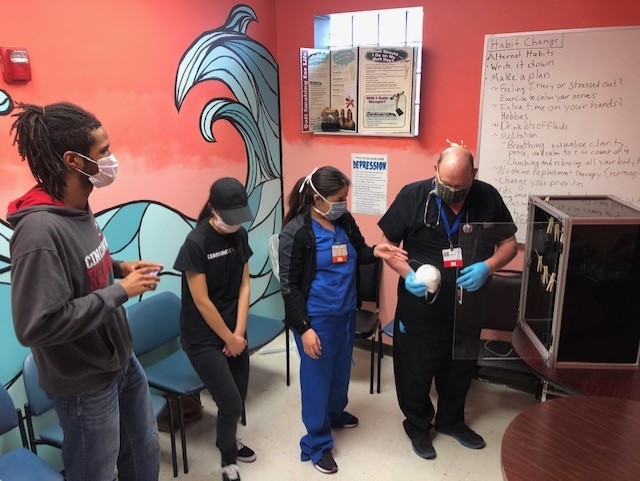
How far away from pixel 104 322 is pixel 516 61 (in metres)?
2.60

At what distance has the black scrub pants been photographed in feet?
8.05

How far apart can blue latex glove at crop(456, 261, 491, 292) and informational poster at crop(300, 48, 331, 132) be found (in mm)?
1825

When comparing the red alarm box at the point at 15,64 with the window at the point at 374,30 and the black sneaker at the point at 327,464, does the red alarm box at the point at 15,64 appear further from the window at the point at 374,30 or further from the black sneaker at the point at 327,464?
the black sneaker at the point at 327,464

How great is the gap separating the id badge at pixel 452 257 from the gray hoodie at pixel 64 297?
1383 mm

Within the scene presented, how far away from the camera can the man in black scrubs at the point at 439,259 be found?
7.21 ft

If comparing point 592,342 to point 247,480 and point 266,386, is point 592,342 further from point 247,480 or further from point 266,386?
point 266,386

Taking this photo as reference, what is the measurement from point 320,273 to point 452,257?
615 millimetres

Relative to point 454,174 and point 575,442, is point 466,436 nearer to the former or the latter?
point 575,442

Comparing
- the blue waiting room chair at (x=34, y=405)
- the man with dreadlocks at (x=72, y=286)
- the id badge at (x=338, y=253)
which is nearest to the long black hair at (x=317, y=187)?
the id badge at (x=338, y=253)

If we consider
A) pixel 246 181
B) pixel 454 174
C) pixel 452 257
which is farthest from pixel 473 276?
pixel 246 181

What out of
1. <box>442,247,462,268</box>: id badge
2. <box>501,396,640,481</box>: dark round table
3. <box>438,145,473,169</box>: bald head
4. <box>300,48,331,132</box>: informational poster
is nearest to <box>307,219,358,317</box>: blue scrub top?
<box>442,247,462,268</box>: id badge

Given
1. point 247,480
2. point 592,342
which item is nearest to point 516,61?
point 592,342

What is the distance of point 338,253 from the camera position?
2338 mm

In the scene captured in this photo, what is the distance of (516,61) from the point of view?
2865 millimetres
